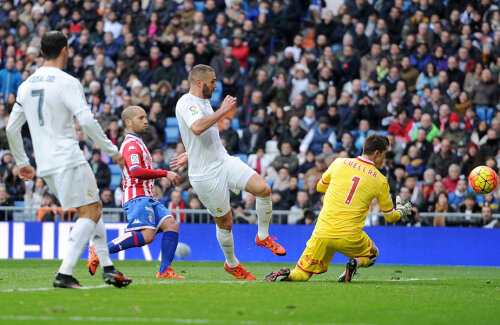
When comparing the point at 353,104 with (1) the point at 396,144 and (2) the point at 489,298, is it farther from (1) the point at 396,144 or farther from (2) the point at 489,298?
(2) the point at 489,298

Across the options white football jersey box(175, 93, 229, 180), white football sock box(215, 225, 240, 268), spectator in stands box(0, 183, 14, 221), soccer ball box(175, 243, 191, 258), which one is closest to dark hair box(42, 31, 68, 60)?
white football jersey box(175, 93, 229, 180)

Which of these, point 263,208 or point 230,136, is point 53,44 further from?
point 230,136

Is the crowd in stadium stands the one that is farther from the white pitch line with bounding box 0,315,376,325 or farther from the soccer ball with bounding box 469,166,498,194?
the white pitch line with bounding box 0,315,376,325

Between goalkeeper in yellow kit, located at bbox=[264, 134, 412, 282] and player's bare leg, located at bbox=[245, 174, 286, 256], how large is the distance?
20.0 inches

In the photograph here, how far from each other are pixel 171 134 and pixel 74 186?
16068 millimetres

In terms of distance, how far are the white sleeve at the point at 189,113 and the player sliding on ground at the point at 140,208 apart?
2.72ft

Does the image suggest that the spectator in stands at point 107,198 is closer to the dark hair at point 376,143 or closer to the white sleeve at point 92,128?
the dark hair at point 376,143

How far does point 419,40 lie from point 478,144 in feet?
12.4

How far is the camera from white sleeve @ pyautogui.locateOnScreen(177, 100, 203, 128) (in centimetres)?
1150

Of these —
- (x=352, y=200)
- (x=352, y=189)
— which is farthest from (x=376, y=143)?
(x=352, y=200)

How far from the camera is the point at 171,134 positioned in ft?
82.6

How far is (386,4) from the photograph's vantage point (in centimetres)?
2500

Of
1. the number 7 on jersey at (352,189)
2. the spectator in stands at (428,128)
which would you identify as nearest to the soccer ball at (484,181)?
the number 7 on jersey at (352,189)

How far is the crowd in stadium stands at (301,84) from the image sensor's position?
2164cm
